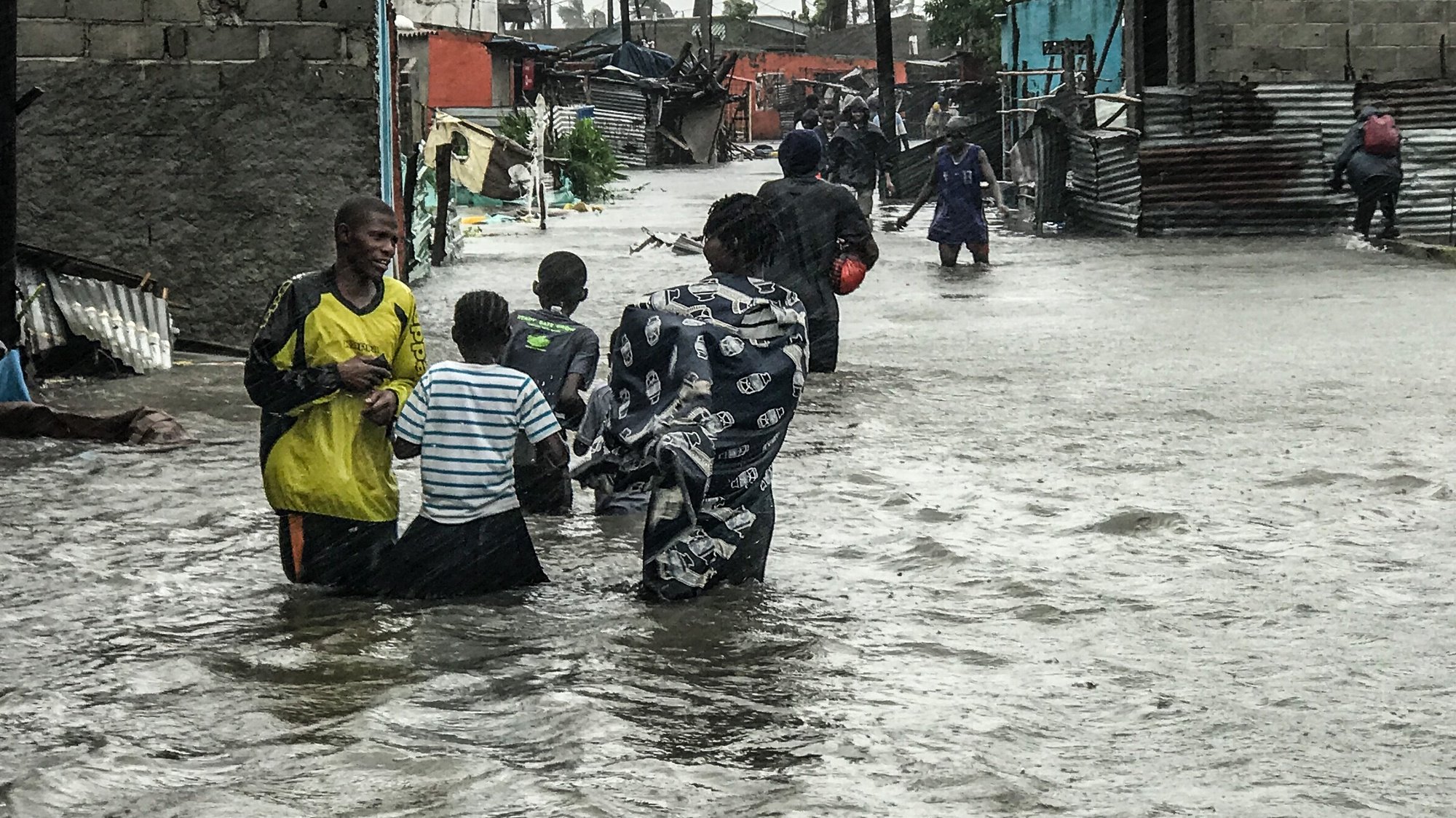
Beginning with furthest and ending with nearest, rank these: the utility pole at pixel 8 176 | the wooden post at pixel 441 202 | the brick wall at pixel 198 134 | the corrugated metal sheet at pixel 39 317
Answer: the wooden post at pixel 441 202, the brick wall at pixel 198 134, the corrugated metal sheet at pixel 39 317, the utility pole at pixel 8 176

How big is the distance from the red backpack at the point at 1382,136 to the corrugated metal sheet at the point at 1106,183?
9.45ft

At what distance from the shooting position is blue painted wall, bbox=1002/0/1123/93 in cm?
3073

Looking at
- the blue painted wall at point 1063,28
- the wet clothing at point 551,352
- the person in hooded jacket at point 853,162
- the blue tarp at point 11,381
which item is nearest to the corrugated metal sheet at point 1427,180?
the person in hooded jacket at point 853,162

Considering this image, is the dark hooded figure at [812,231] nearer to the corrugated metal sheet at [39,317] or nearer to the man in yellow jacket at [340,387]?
the corrugated metal sheet at [39,317]

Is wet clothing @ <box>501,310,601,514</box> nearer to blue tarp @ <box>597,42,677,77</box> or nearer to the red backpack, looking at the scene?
the red backpack

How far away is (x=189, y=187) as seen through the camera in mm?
11445

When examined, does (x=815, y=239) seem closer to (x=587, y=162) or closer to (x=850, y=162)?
(x=850, y=162)

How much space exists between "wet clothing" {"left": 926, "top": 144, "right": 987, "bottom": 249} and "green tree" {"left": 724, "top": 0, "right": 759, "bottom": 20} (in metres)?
75.5

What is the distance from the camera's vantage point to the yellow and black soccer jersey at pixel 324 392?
5426 millimetres

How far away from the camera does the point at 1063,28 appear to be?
33.6m

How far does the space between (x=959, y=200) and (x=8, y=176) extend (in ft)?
34.0

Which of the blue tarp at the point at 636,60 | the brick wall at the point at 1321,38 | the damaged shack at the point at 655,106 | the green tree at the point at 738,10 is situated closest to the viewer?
the brick wall at the point at 1321,38

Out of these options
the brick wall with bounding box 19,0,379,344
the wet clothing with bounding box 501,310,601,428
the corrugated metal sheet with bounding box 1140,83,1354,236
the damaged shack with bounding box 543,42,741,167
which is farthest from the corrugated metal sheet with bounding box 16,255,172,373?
the damaged shack with bounding box 543,42,741,167

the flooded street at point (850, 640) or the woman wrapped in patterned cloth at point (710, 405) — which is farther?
the woman wrapped in patterned cloth at point (710, 405)
